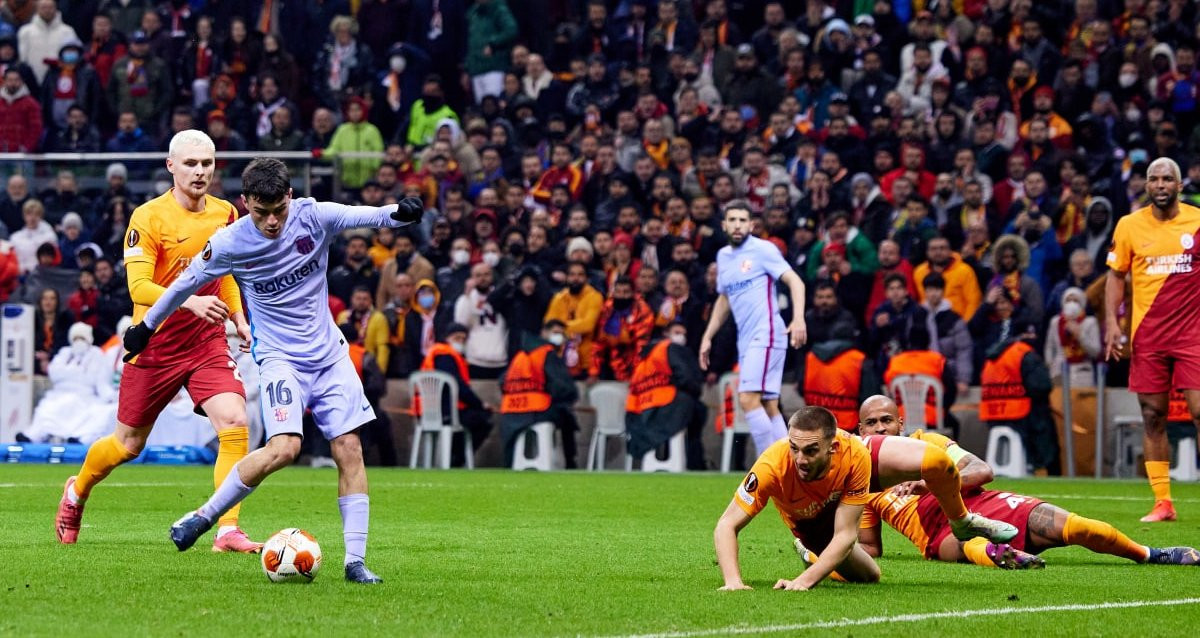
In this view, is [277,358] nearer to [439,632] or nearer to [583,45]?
[439,632]

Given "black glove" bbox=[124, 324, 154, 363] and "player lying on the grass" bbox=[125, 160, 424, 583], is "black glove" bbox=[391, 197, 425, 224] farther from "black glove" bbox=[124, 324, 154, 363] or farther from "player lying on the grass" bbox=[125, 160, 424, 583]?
"black glove" bbox=[124, 324, 154, 363]

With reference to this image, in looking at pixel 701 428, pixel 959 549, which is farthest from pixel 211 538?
pixel 701 428

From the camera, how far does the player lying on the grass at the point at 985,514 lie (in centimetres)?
925

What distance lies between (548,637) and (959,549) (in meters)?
3.88

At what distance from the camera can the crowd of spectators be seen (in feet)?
69.8

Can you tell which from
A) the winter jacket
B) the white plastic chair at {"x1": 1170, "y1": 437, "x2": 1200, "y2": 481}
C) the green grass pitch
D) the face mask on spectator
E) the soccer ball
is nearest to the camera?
the green grass pitch

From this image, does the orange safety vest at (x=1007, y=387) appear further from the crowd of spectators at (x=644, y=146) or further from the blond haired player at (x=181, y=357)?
the blond haired player at (x=181, y=357)

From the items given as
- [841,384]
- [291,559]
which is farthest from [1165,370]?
[291,559]

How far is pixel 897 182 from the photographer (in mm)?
21812

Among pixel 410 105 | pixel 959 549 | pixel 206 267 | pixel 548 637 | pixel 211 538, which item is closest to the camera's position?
pixel 548 637

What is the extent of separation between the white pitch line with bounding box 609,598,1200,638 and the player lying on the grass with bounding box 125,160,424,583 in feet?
7.23

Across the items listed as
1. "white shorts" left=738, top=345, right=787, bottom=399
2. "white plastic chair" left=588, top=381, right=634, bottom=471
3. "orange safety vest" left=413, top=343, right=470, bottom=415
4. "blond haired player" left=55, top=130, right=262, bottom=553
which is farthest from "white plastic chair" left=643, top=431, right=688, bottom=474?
"blond haired player" left=55, top=130, right=262, bottom=553

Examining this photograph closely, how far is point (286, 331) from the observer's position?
8844 mm

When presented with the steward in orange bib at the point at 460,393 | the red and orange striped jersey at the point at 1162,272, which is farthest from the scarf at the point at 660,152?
the red and orange striped jersey at the point at 1162,272
